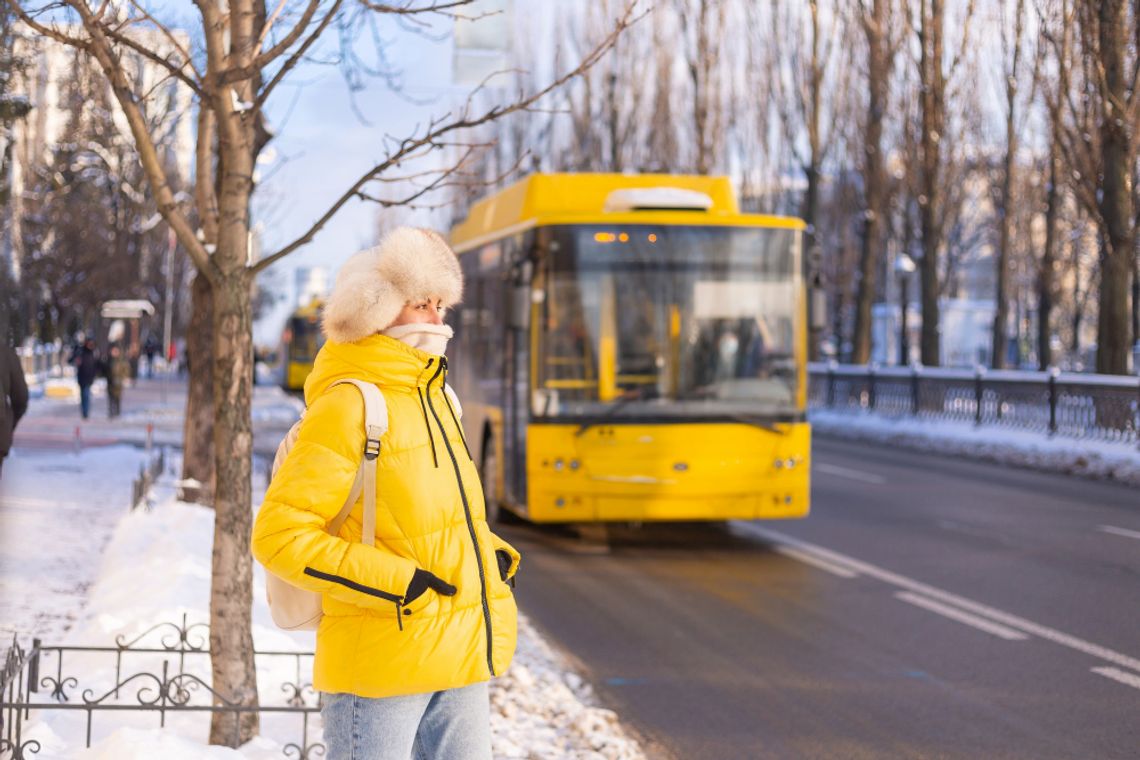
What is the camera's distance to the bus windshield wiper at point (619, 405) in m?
13.3

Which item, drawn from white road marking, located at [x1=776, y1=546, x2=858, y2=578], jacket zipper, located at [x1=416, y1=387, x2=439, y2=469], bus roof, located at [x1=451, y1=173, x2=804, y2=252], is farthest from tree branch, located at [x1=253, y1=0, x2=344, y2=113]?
bus roof, located at [x1=451, y1=173, x2=804, y2=252]

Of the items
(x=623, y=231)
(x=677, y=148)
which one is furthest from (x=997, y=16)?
(x=623, y=231)

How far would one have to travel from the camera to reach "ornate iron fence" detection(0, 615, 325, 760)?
5.64 metres

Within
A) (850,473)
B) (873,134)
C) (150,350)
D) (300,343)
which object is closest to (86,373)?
(873,134)

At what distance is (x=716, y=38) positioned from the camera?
143 ft

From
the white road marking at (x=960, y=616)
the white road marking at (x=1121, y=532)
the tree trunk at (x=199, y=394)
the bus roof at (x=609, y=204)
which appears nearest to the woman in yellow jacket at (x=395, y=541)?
the white road marking at (x=960, y=616)

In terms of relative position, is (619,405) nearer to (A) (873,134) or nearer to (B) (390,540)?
(B) (390,540)

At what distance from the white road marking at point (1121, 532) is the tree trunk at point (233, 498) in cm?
1042

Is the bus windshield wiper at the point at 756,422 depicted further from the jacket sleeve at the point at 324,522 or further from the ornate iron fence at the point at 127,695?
the jacket sleeve at the point at 324,522

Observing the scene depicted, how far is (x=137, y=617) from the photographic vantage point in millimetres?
8297

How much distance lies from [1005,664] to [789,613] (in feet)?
6.19

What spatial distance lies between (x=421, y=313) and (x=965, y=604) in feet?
24.9

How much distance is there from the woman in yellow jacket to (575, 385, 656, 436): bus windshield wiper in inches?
375

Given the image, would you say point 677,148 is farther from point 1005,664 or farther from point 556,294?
point 1005,664
